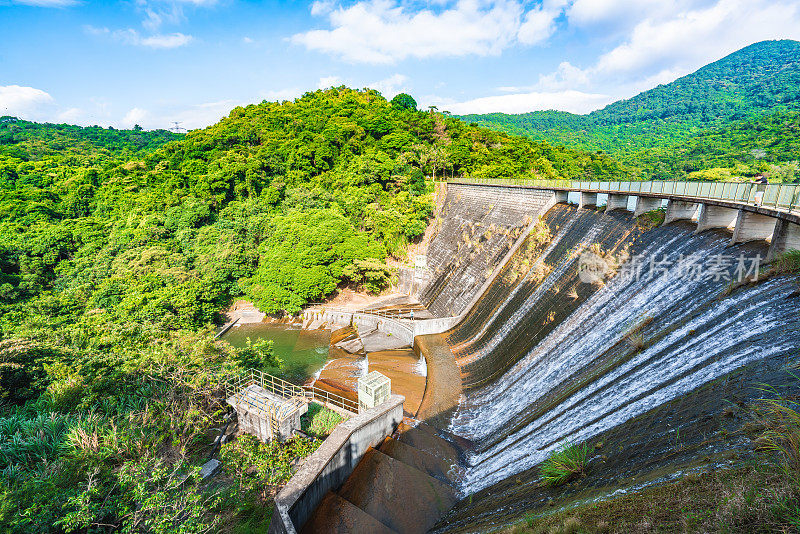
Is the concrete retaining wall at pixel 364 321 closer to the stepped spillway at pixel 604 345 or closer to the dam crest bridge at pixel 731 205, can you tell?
the stepped spillway at pixel 604 345

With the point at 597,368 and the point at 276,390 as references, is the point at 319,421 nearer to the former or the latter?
the point at 276,390

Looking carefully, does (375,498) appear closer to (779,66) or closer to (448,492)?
(448,492)

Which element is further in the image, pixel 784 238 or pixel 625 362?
pixel 625 362

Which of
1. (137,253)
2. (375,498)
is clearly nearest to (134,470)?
(375,498)

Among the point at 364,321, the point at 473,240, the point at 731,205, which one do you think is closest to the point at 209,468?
the point at 364,321

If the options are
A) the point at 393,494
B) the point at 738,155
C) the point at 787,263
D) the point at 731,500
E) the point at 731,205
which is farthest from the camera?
the point at 738,155

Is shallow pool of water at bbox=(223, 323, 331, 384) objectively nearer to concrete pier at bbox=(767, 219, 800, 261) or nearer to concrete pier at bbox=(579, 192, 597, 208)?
concrete pier at bbox=(579, 192, 597, 208)
